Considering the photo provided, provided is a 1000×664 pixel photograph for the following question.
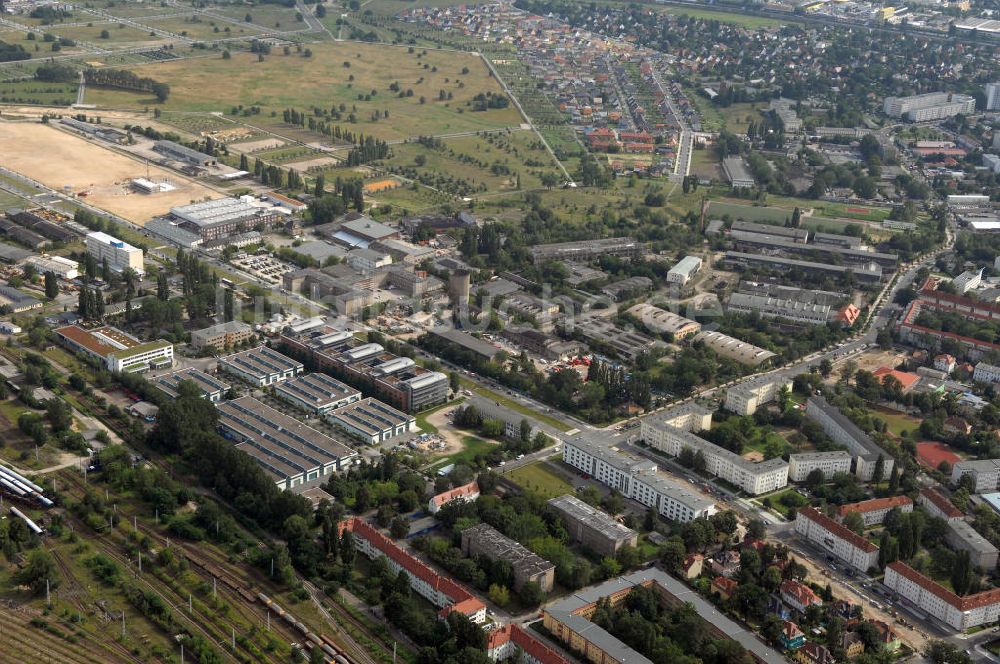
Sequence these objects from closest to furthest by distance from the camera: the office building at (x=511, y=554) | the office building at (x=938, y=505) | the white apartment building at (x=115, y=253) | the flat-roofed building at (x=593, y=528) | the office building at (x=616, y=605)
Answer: the office building at (x=616, y=605) < the office building at (x=511, y=554) < the flat-roofed building at (x=593, y=528) < the office building at (x=938, y=505) < the white apartment building at (x=115, y=253)

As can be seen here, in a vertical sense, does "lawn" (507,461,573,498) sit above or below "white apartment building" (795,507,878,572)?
below

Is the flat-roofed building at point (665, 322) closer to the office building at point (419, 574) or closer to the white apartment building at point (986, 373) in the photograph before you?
the white apartment building at point (986, 373)

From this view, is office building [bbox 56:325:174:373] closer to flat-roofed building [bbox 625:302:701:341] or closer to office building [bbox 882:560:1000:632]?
flat-roofed building [bbox 625:302:701:341]

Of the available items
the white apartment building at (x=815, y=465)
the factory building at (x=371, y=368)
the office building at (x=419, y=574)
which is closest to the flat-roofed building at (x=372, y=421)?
the factory building at (x=371, y=368)

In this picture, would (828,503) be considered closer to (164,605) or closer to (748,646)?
(748,646)

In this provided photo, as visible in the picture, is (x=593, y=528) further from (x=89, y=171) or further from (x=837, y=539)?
(x=89, y=171)

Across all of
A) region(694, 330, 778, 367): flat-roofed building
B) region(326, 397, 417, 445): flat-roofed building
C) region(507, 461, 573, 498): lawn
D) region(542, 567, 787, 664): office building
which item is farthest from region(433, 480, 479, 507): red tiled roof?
region(694, 330, 778, 367): flat-roofed building

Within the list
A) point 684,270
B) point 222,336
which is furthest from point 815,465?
point 222,336
